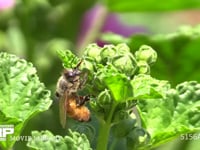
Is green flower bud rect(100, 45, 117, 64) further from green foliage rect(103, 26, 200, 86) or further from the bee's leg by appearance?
green foliage rect(103, 26, 200, 86)

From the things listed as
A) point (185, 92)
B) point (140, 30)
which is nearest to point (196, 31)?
point (185, 92)

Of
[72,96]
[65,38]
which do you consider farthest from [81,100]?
[65,38]

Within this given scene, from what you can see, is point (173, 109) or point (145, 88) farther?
point (173, 109)

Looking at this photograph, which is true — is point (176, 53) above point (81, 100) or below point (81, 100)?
above

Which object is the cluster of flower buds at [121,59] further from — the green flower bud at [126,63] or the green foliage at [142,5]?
A: the green foliage at [142,5]

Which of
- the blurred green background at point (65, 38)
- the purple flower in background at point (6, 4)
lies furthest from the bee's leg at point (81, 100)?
the purple flower in background at point (6, 4)

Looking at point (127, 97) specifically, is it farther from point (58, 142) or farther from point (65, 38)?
point (65, 38)

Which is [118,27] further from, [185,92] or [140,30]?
[185,92]
